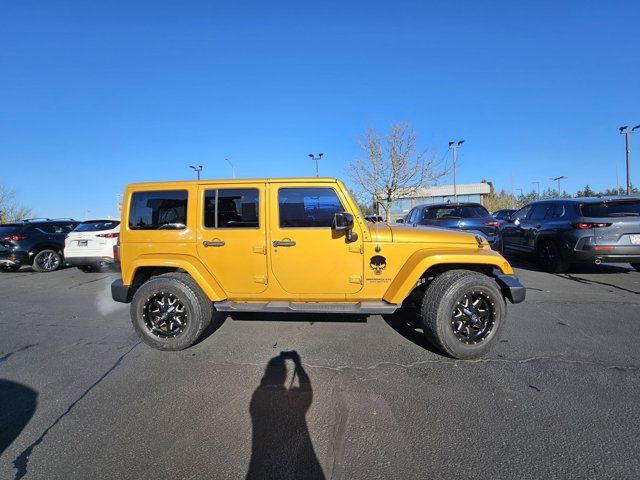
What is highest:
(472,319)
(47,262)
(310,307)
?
(47,262)

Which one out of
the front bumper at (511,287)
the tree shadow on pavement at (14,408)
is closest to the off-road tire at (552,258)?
the front bumper at (511,287)

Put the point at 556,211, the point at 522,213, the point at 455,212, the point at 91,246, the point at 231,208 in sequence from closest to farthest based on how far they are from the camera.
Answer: the point at 231,208
the point at 556,211
the point at 455,212
the point at 91,246
the point at 522,213

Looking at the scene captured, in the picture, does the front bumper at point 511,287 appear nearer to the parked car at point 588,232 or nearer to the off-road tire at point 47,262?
the parked car at point 588,232

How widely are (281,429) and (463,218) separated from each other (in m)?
6.99

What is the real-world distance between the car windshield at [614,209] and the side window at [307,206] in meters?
6.10

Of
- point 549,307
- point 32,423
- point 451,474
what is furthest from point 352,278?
point 549,307

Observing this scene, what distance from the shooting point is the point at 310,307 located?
3.87 metres

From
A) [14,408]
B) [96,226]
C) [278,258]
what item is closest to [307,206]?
[278,258]

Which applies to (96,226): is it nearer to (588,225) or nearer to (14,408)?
(14,408)

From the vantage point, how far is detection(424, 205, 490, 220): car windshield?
8.41 metres

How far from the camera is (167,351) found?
400 centimetres

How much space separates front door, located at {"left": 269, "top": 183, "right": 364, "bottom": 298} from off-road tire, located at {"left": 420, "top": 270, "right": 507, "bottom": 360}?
33.0 inches

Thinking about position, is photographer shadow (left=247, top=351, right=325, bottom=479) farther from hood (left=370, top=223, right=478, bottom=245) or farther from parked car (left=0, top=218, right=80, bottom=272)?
parked car (left=0, top=218, right=80, bottom=272)

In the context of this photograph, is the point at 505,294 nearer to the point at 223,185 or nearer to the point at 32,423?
the point at 223,185
